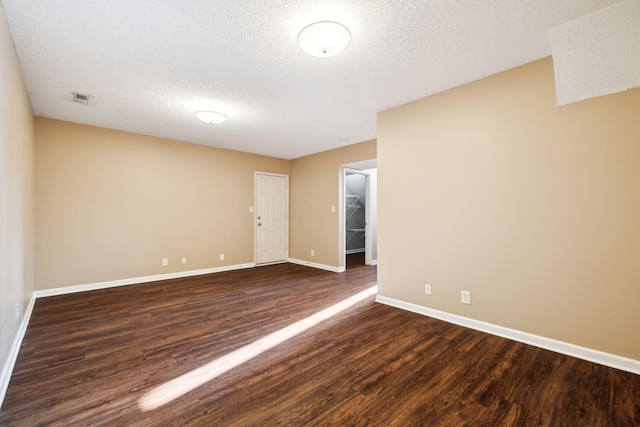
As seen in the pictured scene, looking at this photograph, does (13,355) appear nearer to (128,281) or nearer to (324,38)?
(128,281)

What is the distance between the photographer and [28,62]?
7.97 feet

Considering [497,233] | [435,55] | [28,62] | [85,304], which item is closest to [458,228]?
[497,233]

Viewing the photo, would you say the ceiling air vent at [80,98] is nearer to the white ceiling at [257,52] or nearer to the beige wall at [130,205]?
the white ceiling at [257,52]

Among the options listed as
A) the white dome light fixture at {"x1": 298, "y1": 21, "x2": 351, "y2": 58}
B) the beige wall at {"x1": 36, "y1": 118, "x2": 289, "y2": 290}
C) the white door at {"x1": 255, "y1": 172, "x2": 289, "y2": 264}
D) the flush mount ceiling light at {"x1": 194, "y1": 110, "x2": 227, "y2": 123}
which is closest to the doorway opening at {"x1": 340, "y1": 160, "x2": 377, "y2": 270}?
the white door at {"x1": 255, "y1": 172, "x2": 289, "y2": 264}

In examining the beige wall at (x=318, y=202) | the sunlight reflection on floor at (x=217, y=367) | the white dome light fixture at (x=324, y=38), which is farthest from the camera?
the beige wall at (x=318, y=202)

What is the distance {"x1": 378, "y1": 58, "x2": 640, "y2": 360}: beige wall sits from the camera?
2029 mm

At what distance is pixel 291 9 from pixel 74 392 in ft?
9.62

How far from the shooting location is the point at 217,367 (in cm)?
207

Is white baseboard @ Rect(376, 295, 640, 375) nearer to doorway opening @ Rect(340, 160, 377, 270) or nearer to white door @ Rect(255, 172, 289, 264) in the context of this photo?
doorway opening @ Rect(340, 160, 377, 270)

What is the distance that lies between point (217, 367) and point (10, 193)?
2.10m

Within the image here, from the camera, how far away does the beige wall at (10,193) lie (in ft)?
5.88

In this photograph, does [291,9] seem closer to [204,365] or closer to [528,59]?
[528,59]

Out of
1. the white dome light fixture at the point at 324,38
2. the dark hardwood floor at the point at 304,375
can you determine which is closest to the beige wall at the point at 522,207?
the dark hardwood floor at the point at 304,375

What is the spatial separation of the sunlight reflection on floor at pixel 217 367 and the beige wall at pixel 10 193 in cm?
101
